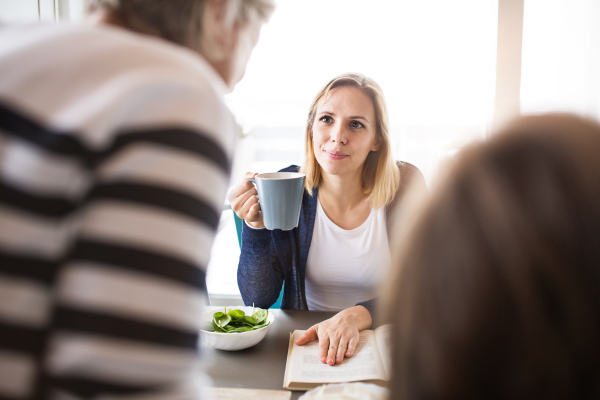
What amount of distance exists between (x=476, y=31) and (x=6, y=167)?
241 centimetres

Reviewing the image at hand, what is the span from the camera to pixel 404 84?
2.20 m

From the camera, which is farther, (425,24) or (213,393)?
(425,24)

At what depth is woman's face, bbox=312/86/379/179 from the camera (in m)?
1.55

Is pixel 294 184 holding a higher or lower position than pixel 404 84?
lower

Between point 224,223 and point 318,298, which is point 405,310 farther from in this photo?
point 224,223

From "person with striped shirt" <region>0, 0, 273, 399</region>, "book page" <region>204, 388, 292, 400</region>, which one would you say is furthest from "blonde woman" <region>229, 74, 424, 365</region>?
"person with striped shirt" <region>0, 0, 273, 399</region>

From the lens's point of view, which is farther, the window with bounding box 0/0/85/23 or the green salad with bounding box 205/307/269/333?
the window with bounding box 0/0/85/23

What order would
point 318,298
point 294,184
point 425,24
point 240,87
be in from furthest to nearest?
point 240,87
point 425,24
point 318,298
point 294,184

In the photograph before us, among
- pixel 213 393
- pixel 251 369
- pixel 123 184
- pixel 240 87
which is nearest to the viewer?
pixel 123 184

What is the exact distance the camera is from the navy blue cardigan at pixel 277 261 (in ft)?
4.63

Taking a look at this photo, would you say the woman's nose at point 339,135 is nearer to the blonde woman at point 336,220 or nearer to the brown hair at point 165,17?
the blonde woman at point 336,220

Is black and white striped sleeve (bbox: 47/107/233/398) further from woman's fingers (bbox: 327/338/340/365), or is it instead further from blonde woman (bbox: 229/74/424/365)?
blonde woman (bbox: 229/74/424/365)

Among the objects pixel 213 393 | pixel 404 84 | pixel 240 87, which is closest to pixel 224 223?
pixel 240 87

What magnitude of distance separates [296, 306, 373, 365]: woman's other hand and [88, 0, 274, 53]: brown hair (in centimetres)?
73
